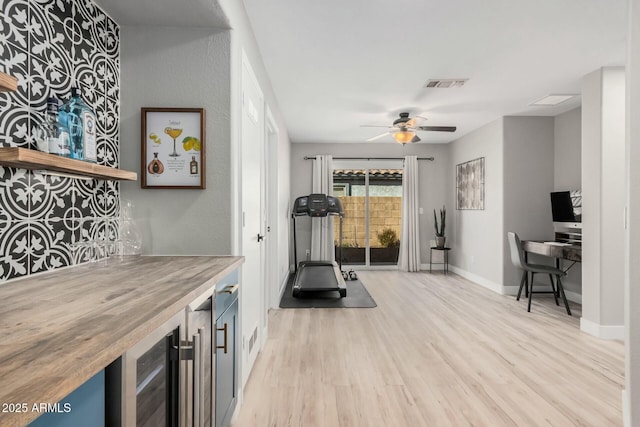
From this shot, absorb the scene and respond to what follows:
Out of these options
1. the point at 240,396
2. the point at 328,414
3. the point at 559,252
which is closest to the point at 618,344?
the point at 559,252

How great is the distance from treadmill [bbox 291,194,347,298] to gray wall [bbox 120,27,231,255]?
9.85 feet

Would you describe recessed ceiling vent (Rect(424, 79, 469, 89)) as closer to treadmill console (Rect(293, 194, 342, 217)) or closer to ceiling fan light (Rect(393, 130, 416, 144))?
ceiling fan light (Rect(393, 130, 416, 144))

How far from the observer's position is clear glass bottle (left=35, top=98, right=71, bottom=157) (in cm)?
136

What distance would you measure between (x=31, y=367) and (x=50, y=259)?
1.10 meters

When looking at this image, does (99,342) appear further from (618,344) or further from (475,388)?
(618,344)

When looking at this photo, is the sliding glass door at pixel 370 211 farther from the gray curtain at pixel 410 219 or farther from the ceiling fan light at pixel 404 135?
the ceiling fan light at pixel 404 135

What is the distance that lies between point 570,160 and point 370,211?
3.62m

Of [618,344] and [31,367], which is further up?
[31,367]

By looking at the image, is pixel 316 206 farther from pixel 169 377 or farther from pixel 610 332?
pixel 169 377

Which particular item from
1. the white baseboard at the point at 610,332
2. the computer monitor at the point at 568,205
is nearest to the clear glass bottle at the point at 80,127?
the white baseboard at the point at 610,332

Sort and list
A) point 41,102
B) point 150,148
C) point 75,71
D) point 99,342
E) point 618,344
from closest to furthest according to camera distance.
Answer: point 99,342 → point 41,102 → point 75,71 → point 150,148 → point 618,344

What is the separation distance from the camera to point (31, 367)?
1.85ft

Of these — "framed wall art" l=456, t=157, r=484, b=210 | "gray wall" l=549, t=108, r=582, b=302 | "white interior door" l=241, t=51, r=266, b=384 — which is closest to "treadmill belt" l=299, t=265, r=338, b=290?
"white interior door" l=241, t=51, r=266, b=384

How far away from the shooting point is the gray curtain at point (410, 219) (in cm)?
716
